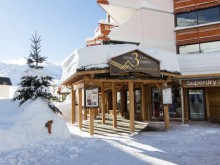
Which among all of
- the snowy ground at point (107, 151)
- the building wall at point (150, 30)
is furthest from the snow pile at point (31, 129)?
the building wall at point (150, 30)

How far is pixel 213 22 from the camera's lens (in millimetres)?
17078

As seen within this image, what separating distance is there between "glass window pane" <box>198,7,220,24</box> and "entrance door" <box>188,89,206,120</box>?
5.36m

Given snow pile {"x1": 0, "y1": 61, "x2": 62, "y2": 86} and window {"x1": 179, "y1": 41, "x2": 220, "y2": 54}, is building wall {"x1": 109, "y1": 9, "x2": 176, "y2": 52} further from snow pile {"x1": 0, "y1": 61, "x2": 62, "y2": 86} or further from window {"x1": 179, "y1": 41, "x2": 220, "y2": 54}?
snow pile {"x1": 0, "y1": 61, "x2": 62, "y2": 86}

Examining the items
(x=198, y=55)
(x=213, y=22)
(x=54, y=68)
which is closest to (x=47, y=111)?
(x=198, y=55)

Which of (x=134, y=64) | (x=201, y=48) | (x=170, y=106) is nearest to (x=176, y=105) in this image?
(x=170, y=106)

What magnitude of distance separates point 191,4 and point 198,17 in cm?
115

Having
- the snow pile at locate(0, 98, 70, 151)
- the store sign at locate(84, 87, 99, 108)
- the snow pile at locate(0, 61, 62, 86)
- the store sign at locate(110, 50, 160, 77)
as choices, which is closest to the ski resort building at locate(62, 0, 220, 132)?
the store sign at locate(110, 50, 160, 77)

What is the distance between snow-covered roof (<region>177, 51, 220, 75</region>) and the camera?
49.5 feet

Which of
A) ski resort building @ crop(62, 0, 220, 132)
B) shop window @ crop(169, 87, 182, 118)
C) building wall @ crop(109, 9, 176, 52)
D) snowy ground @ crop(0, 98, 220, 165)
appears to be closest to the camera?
snowy ground @ crop(0, 98, 220, 165)

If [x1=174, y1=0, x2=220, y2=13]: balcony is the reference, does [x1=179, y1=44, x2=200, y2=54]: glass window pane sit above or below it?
below

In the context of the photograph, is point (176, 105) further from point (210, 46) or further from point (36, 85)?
point (36, 85)

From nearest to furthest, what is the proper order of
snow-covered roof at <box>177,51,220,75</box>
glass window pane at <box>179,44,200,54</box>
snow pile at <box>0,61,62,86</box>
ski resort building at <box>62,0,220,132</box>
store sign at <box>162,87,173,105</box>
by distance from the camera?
1. ski resort building at <box>62,0,220,132</box>
2. store sign at <box>162,87,173,105</box>
3. snow-covered roof at <box>177,51,220,75</box>
4. glass window pane at <box>179,44,200,54</box>
5. snow pile at <box>0,61,62,86</box>

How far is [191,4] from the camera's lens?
18000 mm

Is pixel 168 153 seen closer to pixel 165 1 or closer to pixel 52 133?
pixel 52 133
